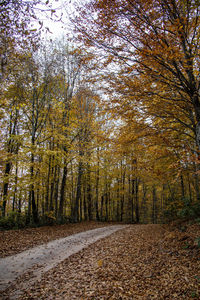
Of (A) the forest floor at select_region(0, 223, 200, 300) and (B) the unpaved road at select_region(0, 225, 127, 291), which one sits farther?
(B) the unpaved road at select_region(0, 225, 127, 291)

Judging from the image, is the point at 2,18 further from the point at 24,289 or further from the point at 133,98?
the point at 24,289

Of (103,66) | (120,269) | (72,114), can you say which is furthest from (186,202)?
(72,114)

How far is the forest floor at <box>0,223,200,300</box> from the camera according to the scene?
3863mm

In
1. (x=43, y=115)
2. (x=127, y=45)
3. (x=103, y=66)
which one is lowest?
(x=103, y=66)

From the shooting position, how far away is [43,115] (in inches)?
573

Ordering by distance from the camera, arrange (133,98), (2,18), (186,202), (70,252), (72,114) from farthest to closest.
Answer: (72,114) < (186,202) < (70,252) < (133,98) < (2,18)

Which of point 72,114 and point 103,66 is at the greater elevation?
point 72,114

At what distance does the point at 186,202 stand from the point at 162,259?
5297mm

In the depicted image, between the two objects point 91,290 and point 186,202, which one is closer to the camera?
point 91,290

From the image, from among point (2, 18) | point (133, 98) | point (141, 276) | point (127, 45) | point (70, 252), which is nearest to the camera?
point (2, 18)

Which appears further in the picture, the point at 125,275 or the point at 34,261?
the point at 34,261

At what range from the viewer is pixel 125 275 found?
4750mm

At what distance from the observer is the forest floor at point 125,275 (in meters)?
3.86

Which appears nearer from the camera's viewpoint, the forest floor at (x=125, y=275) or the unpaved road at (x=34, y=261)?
the forest floor at (x=125, y=275)
